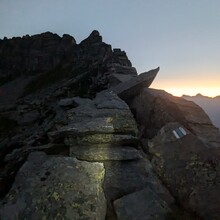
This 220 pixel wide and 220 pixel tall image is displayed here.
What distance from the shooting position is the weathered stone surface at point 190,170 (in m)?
7.32

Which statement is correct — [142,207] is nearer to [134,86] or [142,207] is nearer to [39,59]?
[134,86]

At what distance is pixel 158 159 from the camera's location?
29.3 ft

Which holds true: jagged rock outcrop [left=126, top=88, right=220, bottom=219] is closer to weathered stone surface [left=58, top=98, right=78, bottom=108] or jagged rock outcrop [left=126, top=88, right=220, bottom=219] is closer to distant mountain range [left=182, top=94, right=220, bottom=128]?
weathered stone surface [left=58, top=98, right=78, bottom=108]

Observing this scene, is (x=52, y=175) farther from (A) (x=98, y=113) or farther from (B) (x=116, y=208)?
(A) (x=98, y=113)

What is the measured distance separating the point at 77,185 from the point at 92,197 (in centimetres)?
48

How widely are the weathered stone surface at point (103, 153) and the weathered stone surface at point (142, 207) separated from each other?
1.90m

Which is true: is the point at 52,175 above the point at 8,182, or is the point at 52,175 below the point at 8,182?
above

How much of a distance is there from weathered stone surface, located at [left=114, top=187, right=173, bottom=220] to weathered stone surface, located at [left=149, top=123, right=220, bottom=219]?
758 millimetres

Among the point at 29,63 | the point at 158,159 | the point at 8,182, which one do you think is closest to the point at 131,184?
the point at 158,159

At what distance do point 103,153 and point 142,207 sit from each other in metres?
2.69

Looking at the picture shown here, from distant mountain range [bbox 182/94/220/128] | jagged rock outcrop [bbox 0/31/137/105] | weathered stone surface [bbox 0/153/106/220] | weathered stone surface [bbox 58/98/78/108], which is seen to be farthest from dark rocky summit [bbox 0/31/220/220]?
jagged rock outcrop [bbox 0/31/137/105]

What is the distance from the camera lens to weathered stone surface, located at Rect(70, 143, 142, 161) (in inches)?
365

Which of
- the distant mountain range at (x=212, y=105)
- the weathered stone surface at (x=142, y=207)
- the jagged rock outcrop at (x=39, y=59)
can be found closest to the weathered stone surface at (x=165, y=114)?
the weathered stone surface at (x=142, y=207)

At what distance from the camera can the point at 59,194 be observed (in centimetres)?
640
